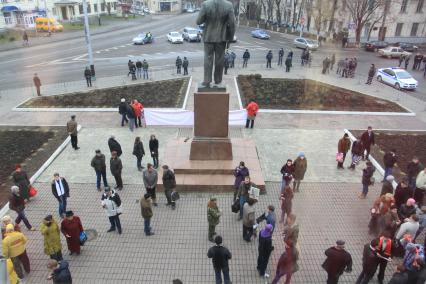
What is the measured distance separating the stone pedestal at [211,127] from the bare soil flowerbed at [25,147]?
6019 millimetres

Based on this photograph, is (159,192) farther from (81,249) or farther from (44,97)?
(44,97)

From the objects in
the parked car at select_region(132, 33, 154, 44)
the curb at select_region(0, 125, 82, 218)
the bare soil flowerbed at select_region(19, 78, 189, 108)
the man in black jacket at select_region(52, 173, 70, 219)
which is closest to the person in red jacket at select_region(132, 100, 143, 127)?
the bare soil flowerbed at select_region(19, 78, 189, 108)

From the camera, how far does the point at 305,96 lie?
2194 centimetres

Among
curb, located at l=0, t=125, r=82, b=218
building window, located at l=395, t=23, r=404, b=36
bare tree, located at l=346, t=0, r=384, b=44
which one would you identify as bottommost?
curb, located at l=0, t=125, r=82, b=218

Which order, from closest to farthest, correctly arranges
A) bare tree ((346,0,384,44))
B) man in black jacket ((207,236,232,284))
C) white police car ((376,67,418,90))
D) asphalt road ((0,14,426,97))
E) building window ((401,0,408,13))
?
man in black jacket ((207,236,232,284)) < white police car ((376,67,418,90)) < asphalt road ((0,14,426,97)) < bare tree ((346,0,384,44)) < building window ((401,0,408,13))

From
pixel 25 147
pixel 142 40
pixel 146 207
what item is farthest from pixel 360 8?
pixel 146 207

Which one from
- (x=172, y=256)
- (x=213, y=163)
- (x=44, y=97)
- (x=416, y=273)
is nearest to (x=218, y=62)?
(x=213, y=163)

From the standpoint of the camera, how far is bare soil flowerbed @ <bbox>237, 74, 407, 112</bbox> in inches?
805

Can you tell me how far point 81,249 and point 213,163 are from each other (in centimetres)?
514

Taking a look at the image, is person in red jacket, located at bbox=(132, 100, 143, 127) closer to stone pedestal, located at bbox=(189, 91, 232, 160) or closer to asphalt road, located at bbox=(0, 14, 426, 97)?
stone pedestal, located at bbox=(189, 91, 232, 160)

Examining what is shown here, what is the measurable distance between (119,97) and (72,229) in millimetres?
13683

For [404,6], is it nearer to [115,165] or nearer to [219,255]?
[115,165]

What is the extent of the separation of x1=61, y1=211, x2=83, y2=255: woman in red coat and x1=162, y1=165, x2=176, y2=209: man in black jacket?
276cm

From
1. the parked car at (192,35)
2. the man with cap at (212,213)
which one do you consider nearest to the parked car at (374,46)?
the parked car at (192,35)
